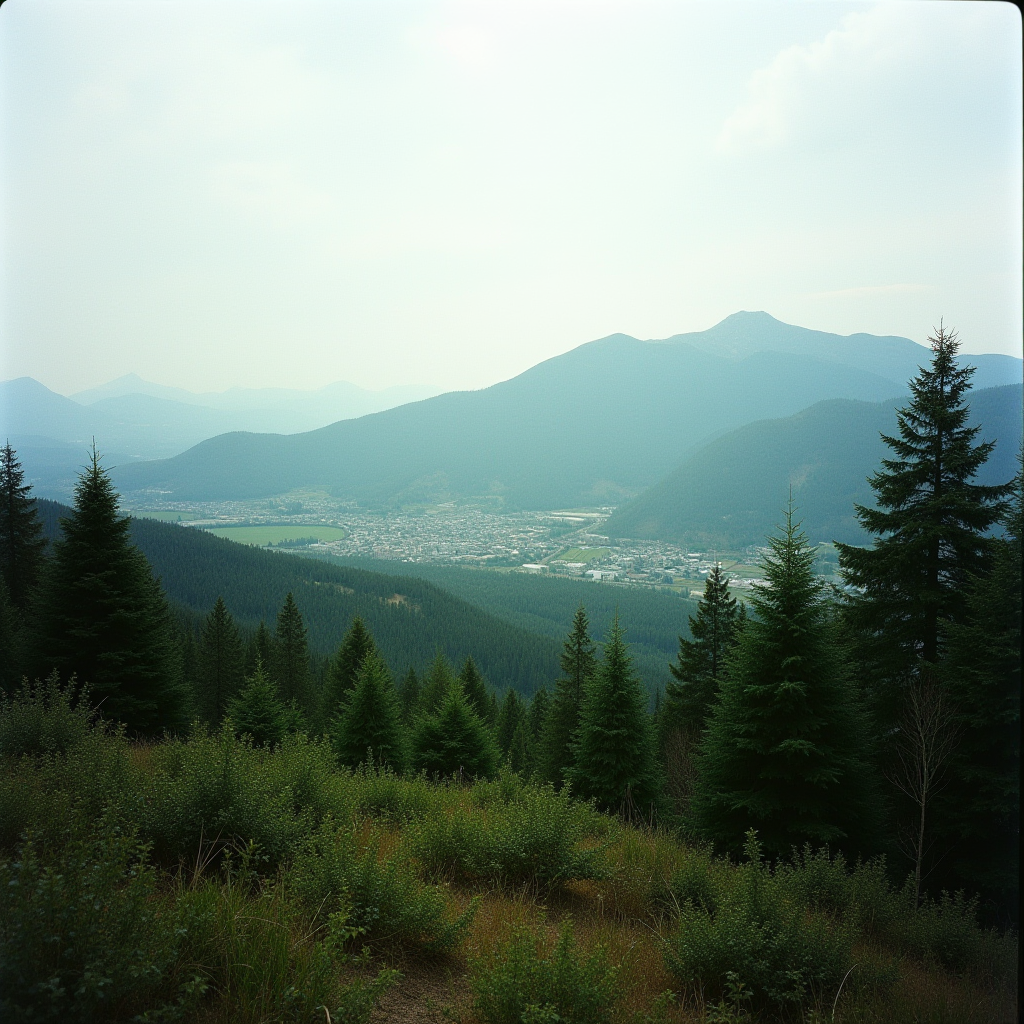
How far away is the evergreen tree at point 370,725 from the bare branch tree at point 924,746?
14.9 meters

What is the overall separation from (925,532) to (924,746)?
4767 millimetres

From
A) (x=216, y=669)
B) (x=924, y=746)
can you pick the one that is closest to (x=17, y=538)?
(x=216, y=669)

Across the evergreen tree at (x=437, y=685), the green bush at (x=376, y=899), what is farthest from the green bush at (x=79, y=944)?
the evergreen tree at (x=437, y=685)

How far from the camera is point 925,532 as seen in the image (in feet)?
41.6

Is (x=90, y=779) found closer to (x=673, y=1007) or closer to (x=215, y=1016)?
(x=215, y=1016)

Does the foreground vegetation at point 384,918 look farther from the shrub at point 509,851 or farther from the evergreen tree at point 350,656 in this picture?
the evergreen tree at point 350,656

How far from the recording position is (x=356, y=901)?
371cm

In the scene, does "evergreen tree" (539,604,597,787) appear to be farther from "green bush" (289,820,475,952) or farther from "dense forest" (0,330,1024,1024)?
"green bush" (289,820,475,952)

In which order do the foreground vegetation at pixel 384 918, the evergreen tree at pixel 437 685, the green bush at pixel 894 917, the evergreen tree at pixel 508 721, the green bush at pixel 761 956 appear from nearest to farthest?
1. the foreground vegetation at pixel 384 918
2. the green bush at pixel 761 956
3. the green bush at pixel 894 917
4. the evergreen tree at pixel 437 685
5. the evergreen tree at pixel 508 721

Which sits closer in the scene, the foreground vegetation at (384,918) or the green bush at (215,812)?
the foreground vegetation at (384,918)

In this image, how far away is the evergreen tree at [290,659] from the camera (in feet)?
120

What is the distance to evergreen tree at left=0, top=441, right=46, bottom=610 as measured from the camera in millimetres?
22609

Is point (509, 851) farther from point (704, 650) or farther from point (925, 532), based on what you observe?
point (704, 650)

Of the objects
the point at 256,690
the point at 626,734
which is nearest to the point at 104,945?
the point at 626,734
